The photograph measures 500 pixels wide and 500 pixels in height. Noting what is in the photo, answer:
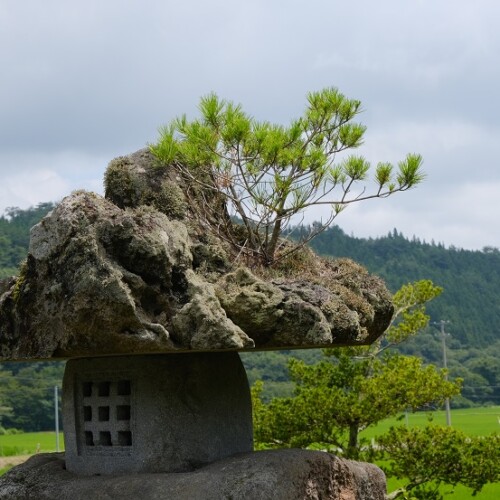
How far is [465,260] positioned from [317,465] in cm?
6399

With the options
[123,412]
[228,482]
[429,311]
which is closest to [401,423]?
[429,311]

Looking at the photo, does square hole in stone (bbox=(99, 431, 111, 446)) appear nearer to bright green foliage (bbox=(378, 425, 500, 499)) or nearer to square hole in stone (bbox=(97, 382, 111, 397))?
square hole in stone (bbox=(97, 382, 111, 397))

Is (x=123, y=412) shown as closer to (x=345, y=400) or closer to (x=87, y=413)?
(x=87, y=413)

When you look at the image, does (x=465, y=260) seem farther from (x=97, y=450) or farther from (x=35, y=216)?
(x=97, y=450)

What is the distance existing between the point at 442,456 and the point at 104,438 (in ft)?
18.6

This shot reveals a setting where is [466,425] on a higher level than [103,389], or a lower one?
lower

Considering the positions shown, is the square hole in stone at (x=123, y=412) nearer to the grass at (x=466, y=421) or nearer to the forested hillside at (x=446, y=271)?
the grass at (x=466, y=421)

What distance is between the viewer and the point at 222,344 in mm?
6598

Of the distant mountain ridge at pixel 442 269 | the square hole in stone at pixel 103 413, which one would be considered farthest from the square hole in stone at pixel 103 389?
the distant mountain ridge at pixel 442 269

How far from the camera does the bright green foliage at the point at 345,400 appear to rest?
40.6 ft

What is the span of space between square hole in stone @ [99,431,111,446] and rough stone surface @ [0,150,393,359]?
3.25 ft

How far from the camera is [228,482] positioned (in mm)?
7078

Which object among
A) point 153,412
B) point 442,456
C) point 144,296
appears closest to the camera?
point 144,296

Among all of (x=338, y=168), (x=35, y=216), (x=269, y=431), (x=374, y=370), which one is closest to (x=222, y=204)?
(x=338, y=168)
